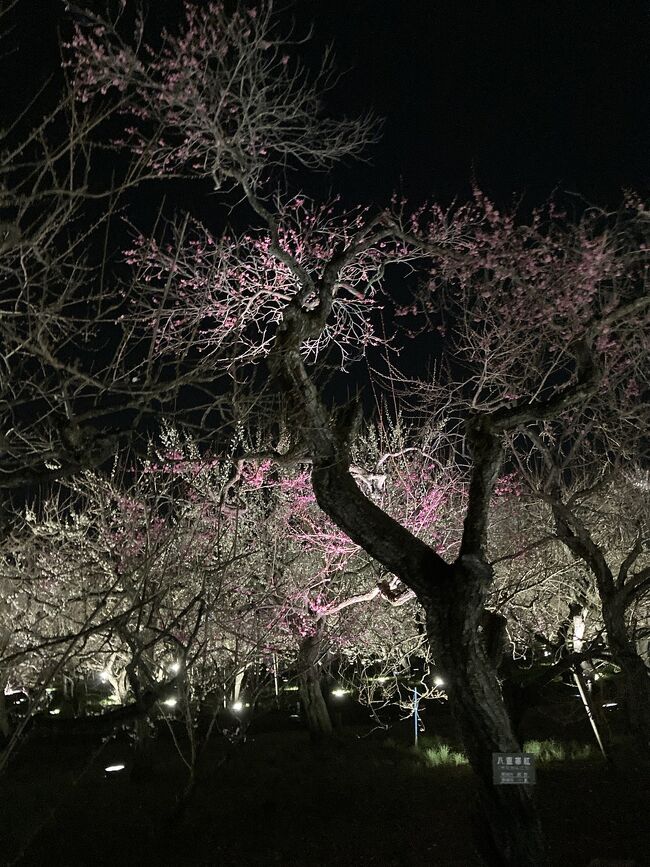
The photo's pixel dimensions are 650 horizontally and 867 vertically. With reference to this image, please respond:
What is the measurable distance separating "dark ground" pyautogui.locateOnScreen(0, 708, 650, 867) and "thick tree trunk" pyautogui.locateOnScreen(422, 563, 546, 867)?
8.51ft

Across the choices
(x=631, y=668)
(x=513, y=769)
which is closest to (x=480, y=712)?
(x=513, y=769)

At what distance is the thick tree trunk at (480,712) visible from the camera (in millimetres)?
4934

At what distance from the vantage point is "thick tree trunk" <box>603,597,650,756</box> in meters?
8.31

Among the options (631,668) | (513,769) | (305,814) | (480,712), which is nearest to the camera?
(513,769)

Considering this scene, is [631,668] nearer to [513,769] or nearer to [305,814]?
[513,769]

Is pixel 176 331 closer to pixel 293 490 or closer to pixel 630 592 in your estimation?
pixel 630 592

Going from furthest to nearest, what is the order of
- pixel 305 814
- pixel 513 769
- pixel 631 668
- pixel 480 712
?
pixel 305 814 < pixel 631 668 < pixel 480 712 < pixel 513 769

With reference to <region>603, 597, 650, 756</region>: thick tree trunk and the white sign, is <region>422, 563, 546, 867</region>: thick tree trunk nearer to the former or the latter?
the white sign

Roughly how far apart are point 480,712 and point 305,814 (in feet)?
17.1

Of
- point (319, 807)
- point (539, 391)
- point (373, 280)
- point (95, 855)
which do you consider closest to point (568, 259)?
point (539, 391)

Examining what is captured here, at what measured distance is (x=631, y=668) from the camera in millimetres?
8406

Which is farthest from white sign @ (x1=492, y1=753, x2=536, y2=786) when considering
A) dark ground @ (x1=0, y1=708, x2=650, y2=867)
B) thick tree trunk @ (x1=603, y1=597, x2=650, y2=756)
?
thick tree trunk @ (x1=603, y1=597, x2=650, y2=756)

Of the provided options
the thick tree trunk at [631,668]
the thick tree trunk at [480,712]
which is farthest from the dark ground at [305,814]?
the thick tree trunk at [480,712]

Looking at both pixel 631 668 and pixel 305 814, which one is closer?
pixel 631 668
